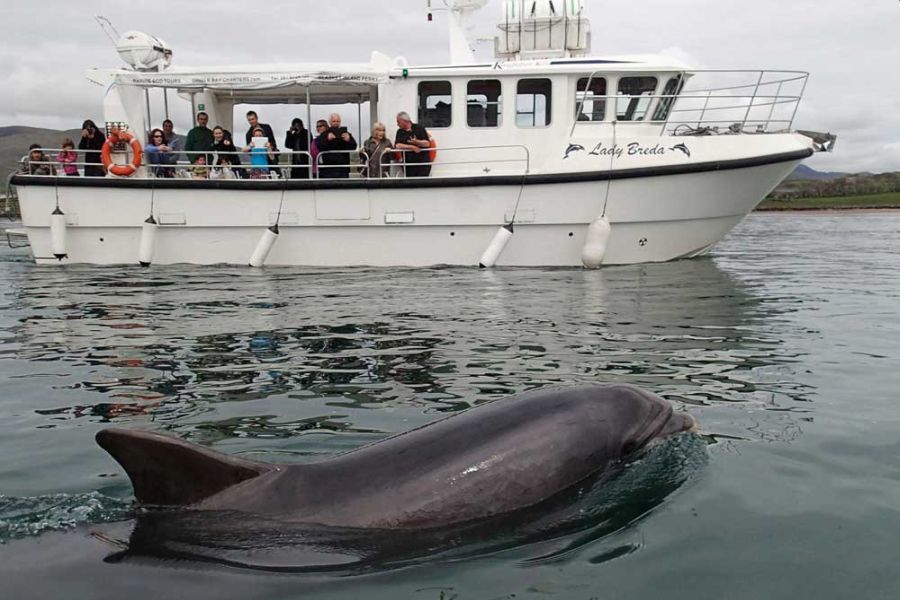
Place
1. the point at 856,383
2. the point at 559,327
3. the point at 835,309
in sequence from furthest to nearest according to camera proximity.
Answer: the point at 835,309, the point at 559,327, the point at 856,383

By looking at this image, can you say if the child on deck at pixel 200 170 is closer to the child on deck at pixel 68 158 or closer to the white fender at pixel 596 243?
the child on deck at pixel 68 158

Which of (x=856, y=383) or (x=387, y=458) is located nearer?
(x=387, y=458)

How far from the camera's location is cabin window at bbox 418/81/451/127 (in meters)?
17.8

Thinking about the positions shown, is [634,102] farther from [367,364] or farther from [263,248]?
[367,364]

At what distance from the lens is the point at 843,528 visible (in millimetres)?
4172

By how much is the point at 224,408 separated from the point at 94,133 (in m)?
13.7

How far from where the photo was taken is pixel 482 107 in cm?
1777

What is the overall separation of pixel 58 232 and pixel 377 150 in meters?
6.89

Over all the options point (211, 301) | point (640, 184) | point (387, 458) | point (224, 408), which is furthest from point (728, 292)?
point (387, 458)

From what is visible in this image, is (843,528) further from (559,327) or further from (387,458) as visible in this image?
(559,327)

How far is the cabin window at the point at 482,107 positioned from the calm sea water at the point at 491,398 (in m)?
4.28

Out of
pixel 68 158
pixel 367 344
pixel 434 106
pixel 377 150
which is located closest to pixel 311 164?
pixel 377 150

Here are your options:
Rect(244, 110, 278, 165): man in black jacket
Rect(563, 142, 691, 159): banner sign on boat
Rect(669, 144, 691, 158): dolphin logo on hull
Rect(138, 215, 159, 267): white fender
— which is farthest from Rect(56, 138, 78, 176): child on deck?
Rect(669, 144, 691, 158): dolphin logo on hull

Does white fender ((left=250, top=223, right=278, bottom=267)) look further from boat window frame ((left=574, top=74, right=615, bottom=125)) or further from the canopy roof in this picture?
boat window frame ((left=574, top=74, right=615, bottom=125))
